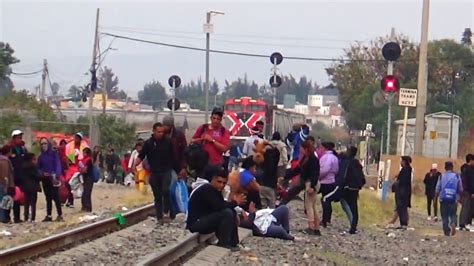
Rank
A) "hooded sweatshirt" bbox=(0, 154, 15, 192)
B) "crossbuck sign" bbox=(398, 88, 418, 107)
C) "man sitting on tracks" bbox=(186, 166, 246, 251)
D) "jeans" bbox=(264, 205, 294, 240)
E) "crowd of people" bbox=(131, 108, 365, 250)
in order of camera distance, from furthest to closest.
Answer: "crossbuck sign" bbox=(398, 88, 418, 107), "hooded sweatshirt" bbox=(0, 154, 15, 192), "jeans" bbox=(264, 205, 294, 240), "crowd of people" bbox=(131, 108, 365, 250), "man sitting on tracks" bbox=(186, 166, 246, 251)

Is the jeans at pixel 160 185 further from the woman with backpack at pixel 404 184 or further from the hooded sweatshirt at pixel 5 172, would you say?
the woman with backpack at pixel 404 184

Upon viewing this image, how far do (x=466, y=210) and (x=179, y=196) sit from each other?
33.5 feet

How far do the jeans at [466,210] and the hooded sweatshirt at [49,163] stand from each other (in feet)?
32.7

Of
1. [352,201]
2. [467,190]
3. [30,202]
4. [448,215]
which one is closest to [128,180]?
[467,190]

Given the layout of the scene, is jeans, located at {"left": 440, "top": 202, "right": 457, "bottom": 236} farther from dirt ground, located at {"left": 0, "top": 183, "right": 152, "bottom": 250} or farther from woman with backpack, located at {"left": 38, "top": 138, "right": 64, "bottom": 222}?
woman with backpack, located at {"left": 38, "top": 138, "right": 64, "bottom": 222}

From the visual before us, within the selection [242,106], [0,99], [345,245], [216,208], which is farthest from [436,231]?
[0,99]

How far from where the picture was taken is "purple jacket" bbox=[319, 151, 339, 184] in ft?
72.4

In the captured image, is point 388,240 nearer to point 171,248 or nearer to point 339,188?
point 339,188

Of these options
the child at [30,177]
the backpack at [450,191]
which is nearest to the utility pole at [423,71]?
the backpack at [450,191]

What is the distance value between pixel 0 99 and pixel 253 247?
53.0 metres

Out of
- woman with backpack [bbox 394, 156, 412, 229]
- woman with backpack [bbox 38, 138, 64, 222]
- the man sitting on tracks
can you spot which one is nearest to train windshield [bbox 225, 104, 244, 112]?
woman with backpack [bbox 394, 156, 412, 229]

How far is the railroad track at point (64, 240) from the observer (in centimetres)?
1345

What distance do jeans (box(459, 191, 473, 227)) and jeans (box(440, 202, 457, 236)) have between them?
866mm

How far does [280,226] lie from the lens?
62.1 feet
